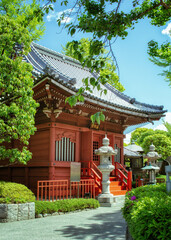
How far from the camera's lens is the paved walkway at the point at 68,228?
19.5 ft

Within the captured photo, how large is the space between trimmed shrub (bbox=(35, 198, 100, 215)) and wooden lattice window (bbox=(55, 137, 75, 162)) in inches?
125

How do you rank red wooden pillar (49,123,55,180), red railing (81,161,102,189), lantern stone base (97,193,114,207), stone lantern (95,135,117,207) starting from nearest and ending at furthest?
1. lantern stone base (97,193,114,207)
2. stone lantern (95,135,117,207)
3. red wooden pillar (49,123,55,180)
4. red railing (81,161,102,189)

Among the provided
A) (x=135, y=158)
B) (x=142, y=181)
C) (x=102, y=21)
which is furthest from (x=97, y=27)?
(x=135, y=158)

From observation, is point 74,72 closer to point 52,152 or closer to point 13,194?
point 52,152

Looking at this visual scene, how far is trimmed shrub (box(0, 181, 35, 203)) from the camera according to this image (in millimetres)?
7879

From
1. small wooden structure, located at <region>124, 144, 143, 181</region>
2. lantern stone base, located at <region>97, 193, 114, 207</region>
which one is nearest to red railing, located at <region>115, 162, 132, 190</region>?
lantern stone base, located at <region>97, 193, 114, 207</region>

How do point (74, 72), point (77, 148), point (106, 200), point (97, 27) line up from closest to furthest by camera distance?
point (97, 27) → point (106, 200) → point (77, 148) → point (74, 72)

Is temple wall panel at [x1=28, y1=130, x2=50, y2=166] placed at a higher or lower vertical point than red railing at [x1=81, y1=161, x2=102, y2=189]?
higher

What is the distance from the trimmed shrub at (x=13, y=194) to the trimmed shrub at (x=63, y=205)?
0.38 m

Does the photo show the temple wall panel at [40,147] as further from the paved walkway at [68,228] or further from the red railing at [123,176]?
the red railing at [123,176]

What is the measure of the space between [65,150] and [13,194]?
5.24 m

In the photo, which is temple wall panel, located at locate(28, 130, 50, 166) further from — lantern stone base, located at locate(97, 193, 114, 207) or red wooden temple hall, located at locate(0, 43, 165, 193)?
lantern stone base, located at locate(97, 193, 114, 207)

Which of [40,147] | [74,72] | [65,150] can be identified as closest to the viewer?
[40,147]

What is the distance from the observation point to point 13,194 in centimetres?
804
